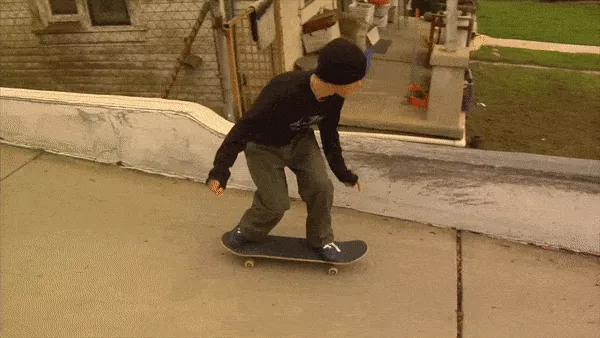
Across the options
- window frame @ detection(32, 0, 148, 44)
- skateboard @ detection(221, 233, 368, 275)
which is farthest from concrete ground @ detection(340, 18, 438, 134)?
window frame @ detection(32, 0, 148, 44)

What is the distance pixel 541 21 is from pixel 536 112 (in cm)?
638

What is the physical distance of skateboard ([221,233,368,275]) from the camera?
11.2 ft

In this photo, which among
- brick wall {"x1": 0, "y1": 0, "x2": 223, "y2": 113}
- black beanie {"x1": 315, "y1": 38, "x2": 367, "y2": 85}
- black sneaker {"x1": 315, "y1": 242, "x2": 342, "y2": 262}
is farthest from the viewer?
brick wall {"x1": 0, "y1": 0, "x2": 223, "y2": 113}

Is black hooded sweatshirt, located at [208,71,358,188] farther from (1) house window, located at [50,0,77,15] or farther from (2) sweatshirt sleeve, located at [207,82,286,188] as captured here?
(1) house window, located at [50,0,77,15]

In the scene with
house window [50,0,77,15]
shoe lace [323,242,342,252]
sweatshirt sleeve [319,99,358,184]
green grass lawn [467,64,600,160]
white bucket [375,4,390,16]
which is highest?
house window [50,0,77,15]

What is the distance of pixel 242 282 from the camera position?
3.36m

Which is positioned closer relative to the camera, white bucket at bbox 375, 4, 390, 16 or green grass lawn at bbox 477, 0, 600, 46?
white bucket at bbox 375, 4, 390, 16

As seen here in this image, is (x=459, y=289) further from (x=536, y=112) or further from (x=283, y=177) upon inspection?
(x=536, y=112)

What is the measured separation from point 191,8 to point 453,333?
16.8ft

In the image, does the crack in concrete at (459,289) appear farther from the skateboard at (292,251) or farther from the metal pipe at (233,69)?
the metal pipe at (233,69)

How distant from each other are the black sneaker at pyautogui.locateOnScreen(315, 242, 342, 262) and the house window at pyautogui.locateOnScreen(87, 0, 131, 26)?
4852 mm

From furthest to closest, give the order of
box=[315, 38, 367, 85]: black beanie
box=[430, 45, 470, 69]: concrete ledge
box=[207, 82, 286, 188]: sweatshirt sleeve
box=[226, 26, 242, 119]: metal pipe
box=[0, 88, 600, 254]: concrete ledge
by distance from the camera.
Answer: box=[430, 45, 470, 69]: concrete ledge
box=[226, 26, 242, 119]: metal pipe
box=[0, 88, 600, 254]: concrete ledge
box=[207, 82, 286, 188]: sweatshirt sleeve
box=[315, 38, 367, 85]: black beanie

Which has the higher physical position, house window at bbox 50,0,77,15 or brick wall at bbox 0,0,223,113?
house window at bbox 50,0,77,15

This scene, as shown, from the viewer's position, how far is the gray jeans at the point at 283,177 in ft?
10.3
